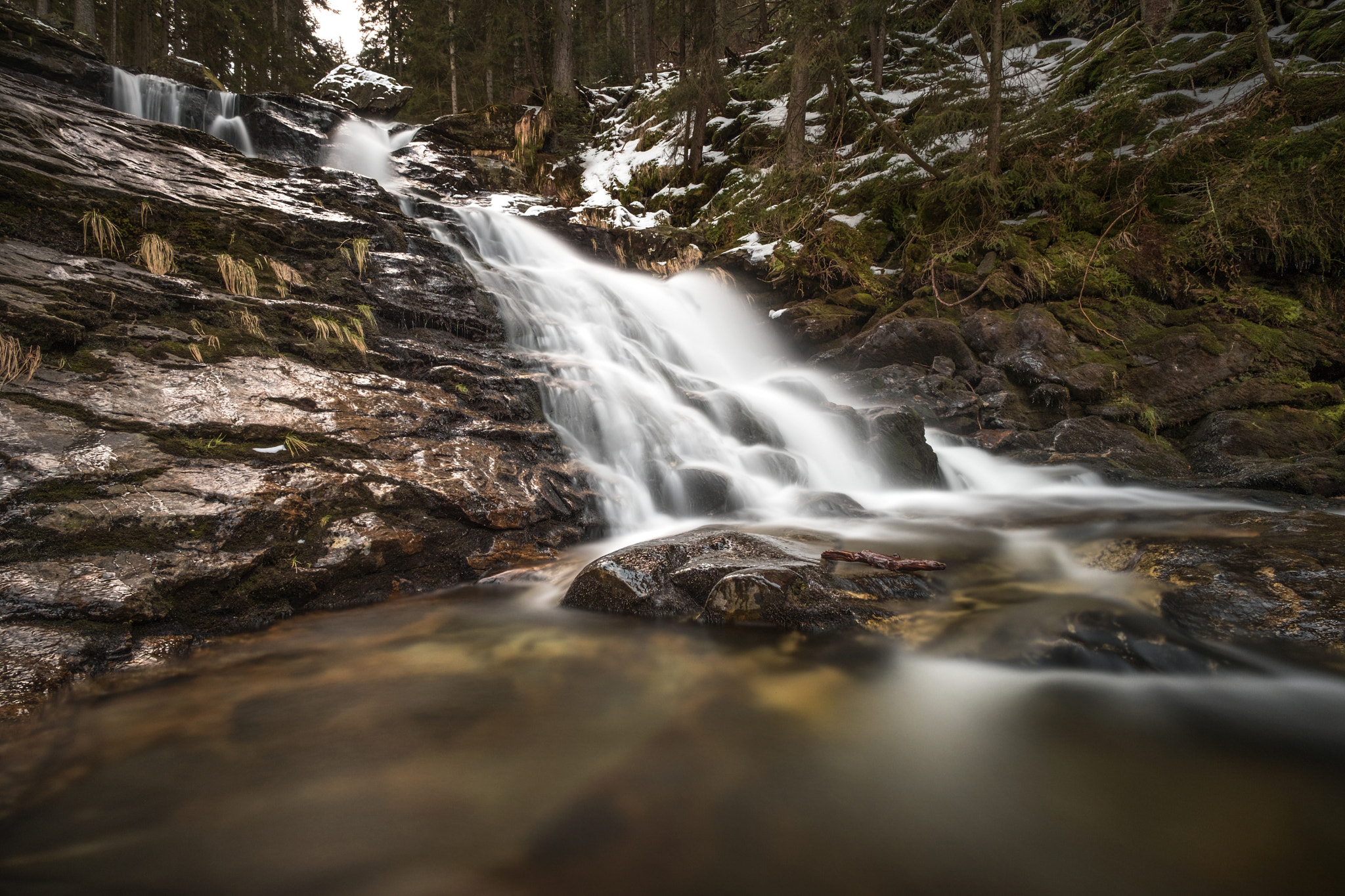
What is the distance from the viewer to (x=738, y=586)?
3057mm

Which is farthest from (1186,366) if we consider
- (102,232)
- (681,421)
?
(102,232)

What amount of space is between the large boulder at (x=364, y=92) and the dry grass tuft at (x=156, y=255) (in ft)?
46.8

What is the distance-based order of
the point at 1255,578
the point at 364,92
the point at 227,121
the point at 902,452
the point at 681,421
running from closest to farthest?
1. the point at 1255,578
2. the point at 681,421
3. the point at 902,452
4. the point at 227,121
5. the point at 364,92

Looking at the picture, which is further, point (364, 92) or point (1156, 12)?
point (364, 92)

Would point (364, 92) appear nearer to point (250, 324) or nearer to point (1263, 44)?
point (250, 324)

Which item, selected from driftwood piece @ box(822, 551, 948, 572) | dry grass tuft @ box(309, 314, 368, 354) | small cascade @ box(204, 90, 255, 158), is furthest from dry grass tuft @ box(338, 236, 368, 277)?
small cascade @ box(204, 90, 255, 158)

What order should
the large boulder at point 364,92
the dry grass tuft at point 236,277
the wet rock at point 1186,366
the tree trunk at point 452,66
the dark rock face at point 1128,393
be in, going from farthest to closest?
the tree trunk at point 452,66
the large boulder at point 364,92
the wet rock at point 1186,366
the dark rock face at point 1128,393
the dry grass tuft at point 236,277

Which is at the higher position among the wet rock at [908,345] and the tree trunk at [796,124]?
the tree trunk at [796,124]

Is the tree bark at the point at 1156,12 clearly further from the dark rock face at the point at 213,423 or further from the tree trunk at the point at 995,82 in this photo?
the dark rock face at the point at 213,423

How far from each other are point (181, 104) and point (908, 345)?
13328mm

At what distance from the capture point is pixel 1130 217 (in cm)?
852

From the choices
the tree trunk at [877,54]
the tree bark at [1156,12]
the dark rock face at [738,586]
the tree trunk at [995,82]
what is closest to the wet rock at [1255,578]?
the dark rock face at [738,586]

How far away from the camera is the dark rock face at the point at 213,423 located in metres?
2.73

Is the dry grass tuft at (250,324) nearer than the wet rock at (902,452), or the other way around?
the dry grass tuft at (250,324)
